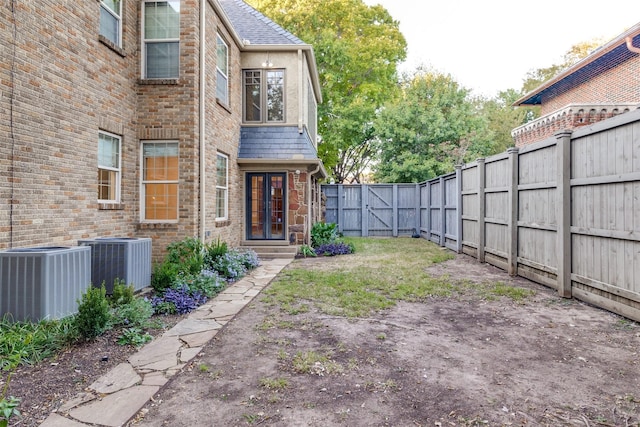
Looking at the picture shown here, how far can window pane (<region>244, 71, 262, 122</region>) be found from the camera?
10.8m

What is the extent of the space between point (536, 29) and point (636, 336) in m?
32.9

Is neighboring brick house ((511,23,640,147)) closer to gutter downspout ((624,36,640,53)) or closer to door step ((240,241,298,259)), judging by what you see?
gutter downspout ((624,36,640,53))

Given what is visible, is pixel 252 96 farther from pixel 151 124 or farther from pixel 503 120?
pixel 503 120

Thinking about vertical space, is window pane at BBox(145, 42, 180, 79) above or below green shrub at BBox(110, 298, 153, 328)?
above

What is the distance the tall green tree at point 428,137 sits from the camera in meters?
19.3

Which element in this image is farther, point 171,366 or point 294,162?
point 294,162

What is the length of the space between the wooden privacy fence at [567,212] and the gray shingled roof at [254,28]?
20.6 ft

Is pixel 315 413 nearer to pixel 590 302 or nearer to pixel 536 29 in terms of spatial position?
pixel 590 302

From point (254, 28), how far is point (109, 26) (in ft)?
18.5

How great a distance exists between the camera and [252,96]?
35.8 ft

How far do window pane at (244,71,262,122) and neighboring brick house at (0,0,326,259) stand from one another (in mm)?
28

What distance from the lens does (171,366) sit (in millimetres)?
3232

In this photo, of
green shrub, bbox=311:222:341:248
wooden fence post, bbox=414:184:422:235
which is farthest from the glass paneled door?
wooden fence post, bbox=414:184:422:235

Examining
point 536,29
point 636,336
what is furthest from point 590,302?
point 536,29
